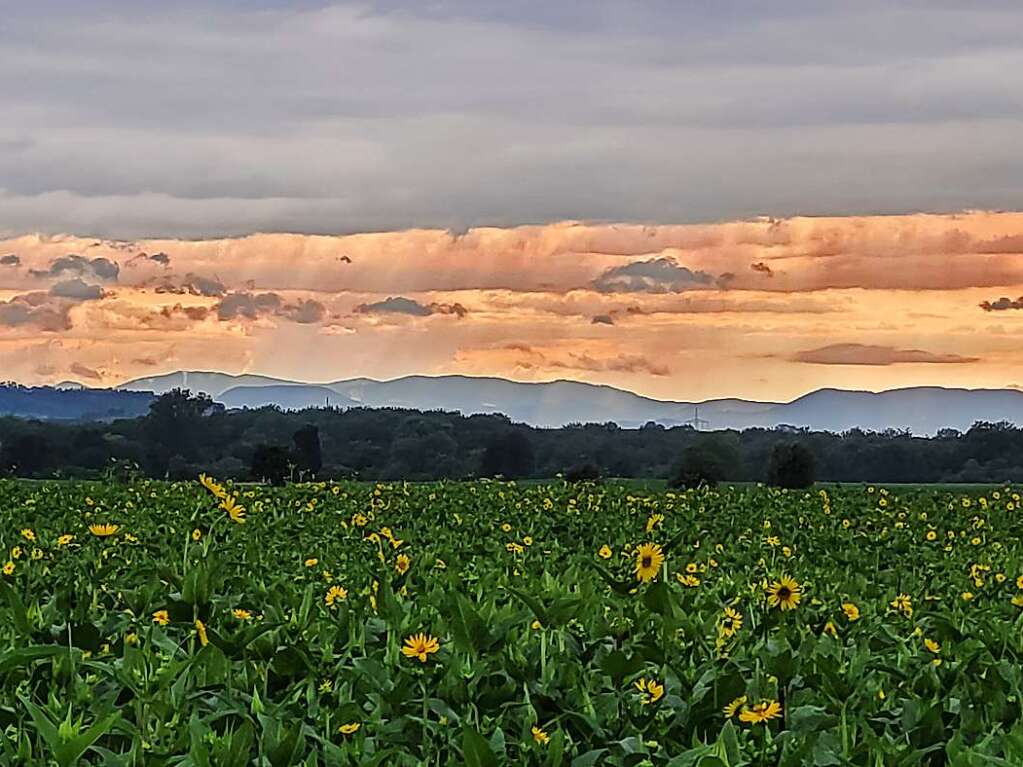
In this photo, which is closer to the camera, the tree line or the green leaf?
the green leaf

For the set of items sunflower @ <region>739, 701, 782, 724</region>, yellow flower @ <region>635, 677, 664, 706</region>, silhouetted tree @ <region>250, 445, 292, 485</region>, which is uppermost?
yellow flower @ <region>635, 677, 664, 706</region>

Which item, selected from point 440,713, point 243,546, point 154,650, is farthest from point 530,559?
point 440,713

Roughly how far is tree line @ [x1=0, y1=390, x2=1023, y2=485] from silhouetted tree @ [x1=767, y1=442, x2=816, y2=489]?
0.03 meters

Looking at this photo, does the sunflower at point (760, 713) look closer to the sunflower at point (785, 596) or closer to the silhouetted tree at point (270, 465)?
the sunflower at point (785, 596)

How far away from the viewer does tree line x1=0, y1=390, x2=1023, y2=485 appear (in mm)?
26812

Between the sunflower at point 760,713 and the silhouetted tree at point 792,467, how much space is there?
1879cm

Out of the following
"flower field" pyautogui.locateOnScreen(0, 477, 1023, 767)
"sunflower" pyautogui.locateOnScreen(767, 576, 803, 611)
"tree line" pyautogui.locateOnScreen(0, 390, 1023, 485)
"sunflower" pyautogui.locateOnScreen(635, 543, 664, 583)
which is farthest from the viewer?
"tree line" pyautogui.locateOnScreen(0, 390, 1023, 485)

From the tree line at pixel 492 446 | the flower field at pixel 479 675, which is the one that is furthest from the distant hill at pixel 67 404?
the flower field at pixel 479 675

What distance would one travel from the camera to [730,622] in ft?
15.5

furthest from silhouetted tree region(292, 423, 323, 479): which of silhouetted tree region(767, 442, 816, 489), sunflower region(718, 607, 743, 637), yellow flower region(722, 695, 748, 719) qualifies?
yellow flower region(722, 695, 748, 719)

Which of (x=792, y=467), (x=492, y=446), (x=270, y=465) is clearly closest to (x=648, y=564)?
(x=270, y=465)

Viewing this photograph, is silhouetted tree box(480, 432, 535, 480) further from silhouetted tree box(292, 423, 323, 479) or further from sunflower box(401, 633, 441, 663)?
sunflower box(401, 633, 441, 663)

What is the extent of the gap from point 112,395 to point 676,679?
170 ft

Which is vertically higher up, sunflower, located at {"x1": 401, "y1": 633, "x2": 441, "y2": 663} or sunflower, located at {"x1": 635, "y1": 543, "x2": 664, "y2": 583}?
sunflower, located at {"x1": 635, "y1": 543, "x2": 664, "y2": 583}
